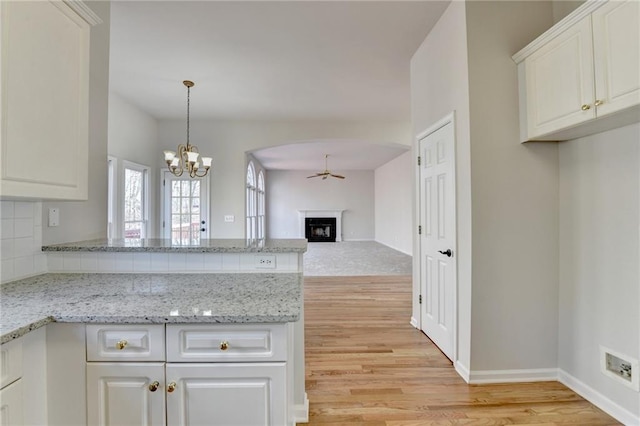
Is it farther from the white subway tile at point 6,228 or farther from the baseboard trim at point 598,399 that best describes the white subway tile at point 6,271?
the baseboard trim at point 598,399

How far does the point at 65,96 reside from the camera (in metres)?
1.46

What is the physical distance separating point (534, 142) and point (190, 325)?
2.41m

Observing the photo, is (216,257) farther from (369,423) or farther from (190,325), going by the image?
(369,423)

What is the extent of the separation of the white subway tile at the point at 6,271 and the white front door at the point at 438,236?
277 centimetres

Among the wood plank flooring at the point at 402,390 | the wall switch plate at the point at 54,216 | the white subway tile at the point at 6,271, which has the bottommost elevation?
the wood plank flooring at the point at 402,390

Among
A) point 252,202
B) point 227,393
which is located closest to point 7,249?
point 227,393

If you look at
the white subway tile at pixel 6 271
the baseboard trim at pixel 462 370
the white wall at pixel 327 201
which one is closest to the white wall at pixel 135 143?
the white subway tile at pixel 6 271

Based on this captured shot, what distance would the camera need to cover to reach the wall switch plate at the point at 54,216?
1.85 meters

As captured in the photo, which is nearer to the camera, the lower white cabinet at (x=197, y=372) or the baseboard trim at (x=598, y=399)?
the lower white cabinet at (x=197, y=372)

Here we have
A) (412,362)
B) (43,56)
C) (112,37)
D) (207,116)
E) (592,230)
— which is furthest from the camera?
(207,116)

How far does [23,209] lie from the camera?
1688 mm

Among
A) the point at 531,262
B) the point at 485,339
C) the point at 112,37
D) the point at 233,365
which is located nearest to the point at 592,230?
the point at 531,262

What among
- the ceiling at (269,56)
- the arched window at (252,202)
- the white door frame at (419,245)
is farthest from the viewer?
the arched window at (252,202)

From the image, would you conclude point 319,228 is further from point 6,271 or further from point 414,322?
point 6,271
